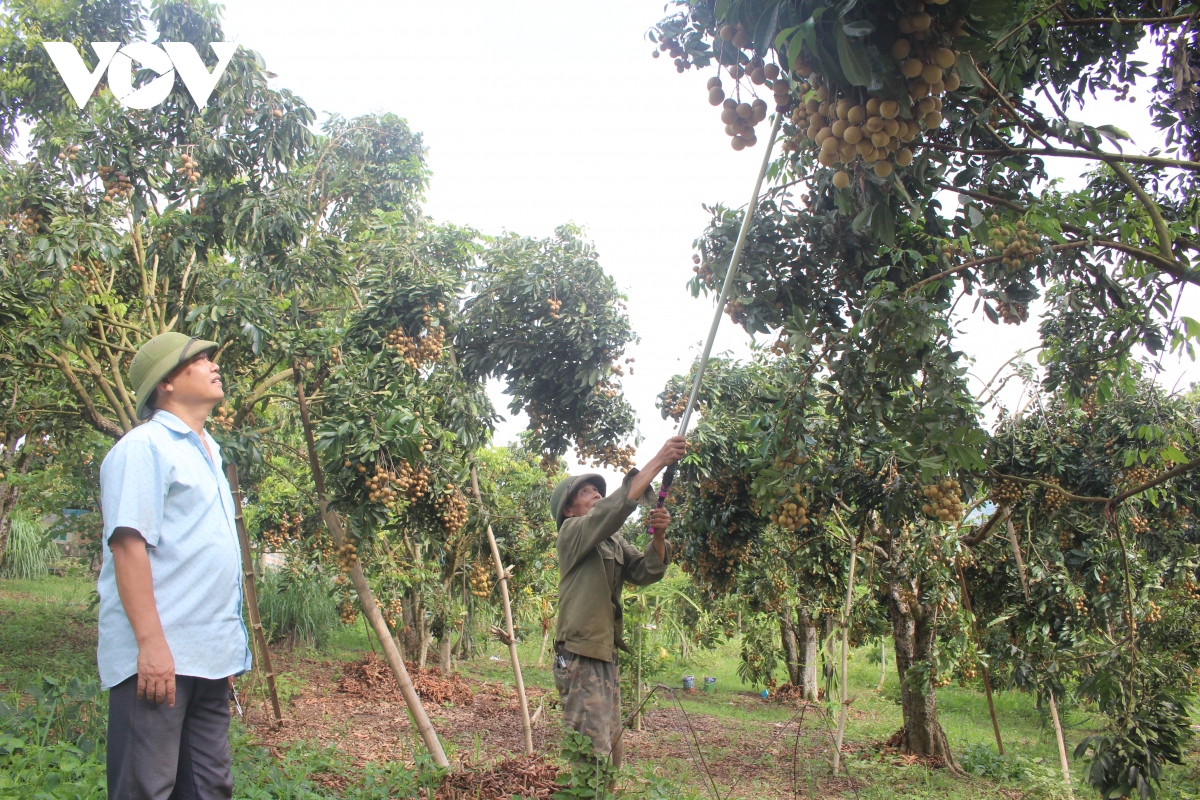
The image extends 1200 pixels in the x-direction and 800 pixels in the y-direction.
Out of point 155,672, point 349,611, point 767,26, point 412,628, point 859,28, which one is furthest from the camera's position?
point 412,628

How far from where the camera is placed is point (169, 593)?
70.2 inches

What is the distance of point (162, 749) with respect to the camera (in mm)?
1697

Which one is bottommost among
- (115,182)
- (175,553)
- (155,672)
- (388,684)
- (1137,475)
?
(388,684)

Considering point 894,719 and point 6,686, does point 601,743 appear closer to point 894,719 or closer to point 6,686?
point 6,686

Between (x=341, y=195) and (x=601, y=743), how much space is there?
9.12m

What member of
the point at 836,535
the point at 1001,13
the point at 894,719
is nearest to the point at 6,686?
the point at 836,535

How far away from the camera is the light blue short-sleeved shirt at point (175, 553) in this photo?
1.72 metres

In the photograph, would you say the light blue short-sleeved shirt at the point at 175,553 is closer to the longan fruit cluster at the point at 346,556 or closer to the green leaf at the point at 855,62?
the green leaf at the point at 855,62

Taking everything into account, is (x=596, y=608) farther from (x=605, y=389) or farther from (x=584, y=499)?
(x=605, y=389)

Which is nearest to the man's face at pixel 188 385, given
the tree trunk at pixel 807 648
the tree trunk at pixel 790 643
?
the tree trunk at pixel 790 643

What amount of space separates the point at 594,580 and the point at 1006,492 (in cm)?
380

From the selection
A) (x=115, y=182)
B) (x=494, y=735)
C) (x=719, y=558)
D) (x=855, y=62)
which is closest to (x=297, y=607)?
(x=494, y=735)

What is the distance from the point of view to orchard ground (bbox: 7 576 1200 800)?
12.5ft

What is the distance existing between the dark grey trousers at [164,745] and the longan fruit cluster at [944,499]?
Result: 2.64m
